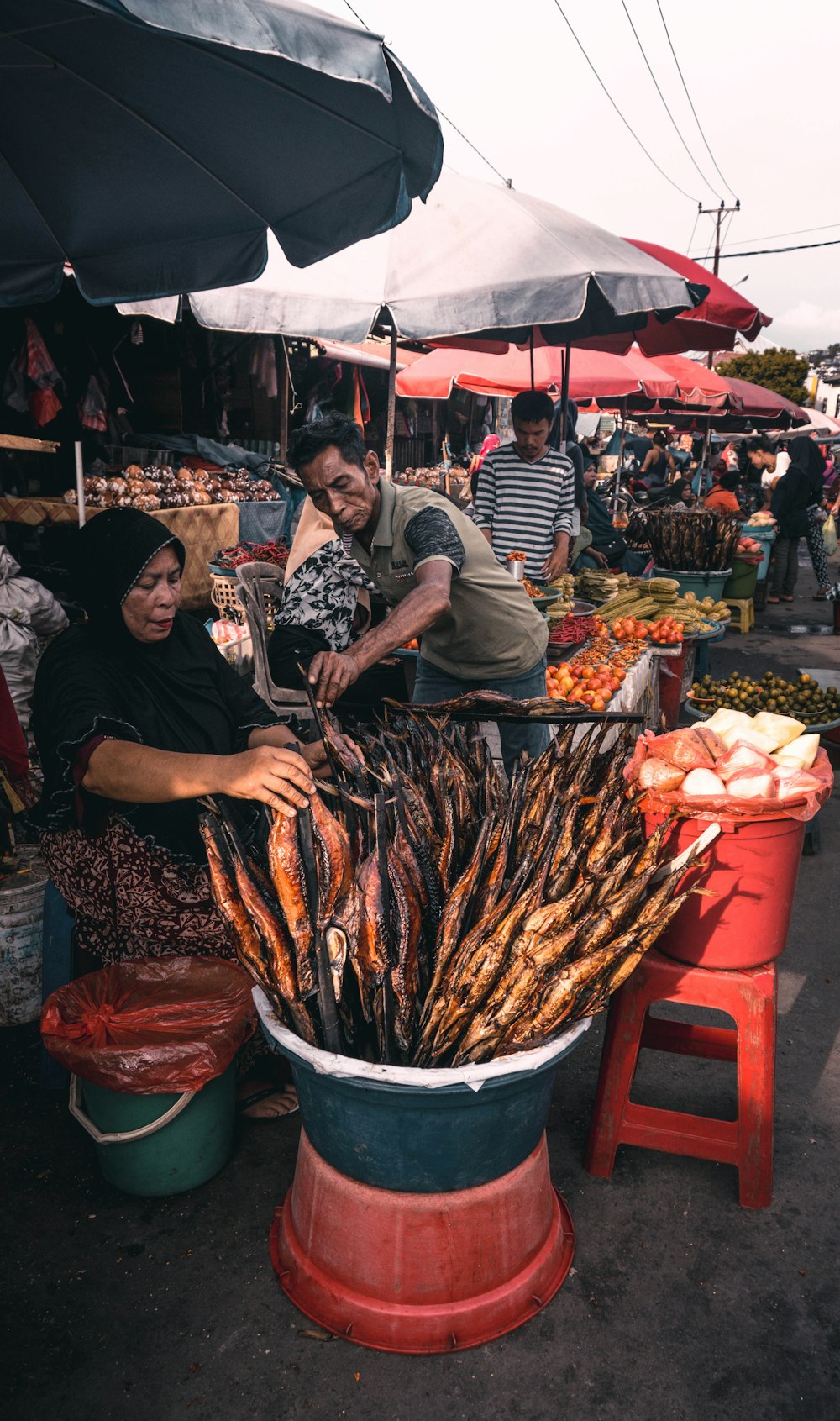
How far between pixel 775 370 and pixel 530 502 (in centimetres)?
2434

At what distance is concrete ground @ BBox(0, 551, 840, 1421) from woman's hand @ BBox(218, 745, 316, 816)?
1268 millimetres

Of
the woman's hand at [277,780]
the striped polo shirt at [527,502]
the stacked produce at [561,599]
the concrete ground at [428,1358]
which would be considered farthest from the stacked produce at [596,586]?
the woman's hand at [277,780]

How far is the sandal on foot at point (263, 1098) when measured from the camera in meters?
2.56

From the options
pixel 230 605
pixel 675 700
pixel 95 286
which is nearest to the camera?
pixel 95 286

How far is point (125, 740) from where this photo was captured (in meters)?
2.07

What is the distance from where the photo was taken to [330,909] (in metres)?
1.62

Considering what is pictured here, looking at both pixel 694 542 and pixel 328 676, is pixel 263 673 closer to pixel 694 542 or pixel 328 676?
pixel 328 676

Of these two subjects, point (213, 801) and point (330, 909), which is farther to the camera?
point (213, 801)

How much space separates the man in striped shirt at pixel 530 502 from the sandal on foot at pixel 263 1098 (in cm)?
354

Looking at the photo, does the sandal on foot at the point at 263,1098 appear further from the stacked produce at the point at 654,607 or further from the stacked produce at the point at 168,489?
the stacked produce at the point at 654,607

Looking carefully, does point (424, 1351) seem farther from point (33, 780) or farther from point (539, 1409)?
point (33, 780)

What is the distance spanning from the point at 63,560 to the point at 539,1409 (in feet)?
7.83

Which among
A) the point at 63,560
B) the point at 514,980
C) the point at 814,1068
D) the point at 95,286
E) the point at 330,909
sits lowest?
the point at 814,1068

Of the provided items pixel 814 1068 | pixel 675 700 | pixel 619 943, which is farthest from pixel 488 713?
pixel 675 700
